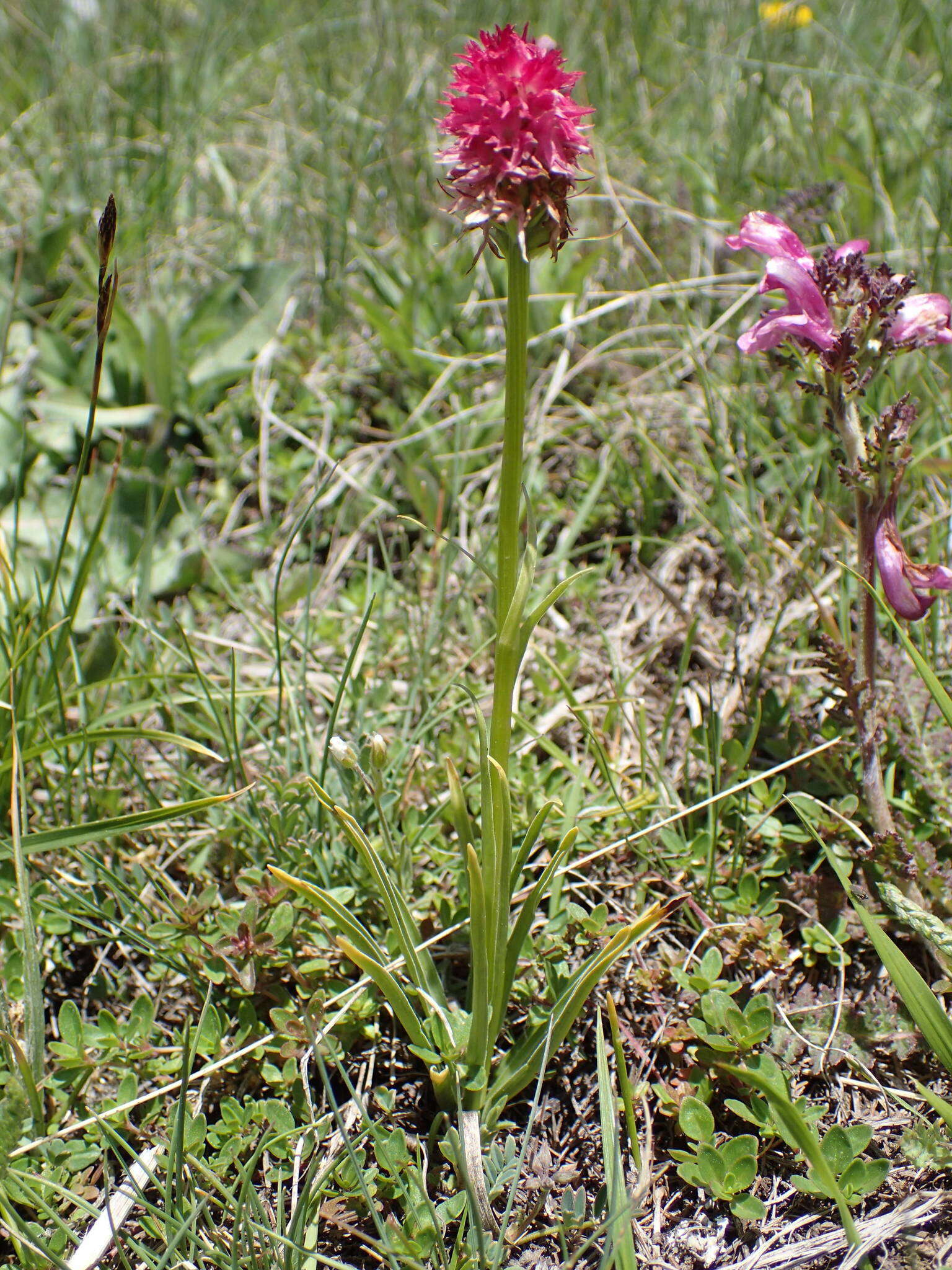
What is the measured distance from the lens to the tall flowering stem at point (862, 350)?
1.52 metres

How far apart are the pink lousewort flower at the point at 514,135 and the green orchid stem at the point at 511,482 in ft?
0.18

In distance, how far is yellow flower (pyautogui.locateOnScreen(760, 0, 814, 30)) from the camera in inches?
144

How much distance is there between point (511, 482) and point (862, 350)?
30.5 inches

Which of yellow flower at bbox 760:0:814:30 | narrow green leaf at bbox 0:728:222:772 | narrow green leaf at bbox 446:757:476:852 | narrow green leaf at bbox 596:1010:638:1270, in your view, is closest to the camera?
narrow green leaf at bbox 596:1010:638:1270

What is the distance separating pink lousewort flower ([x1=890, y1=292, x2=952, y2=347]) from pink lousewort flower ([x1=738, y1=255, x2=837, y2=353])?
13 centimetres

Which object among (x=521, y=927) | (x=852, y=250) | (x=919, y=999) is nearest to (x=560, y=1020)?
(x=521, y=927)

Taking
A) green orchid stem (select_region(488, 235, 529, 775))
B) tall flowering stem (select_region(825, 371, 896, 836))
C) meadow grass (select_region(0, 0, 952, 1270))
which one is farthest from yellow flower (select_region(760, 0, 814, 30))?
green orchid stem (select_region(488, 235, 529, 775))

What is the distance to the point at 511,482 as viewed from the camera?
121cm

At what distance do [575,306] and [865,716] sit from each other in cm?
202

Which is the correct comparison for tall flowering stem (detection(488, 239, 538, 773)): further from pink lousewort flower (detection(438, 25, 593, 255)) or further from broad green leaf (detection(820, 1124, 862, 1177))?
broad green leaf (detection(820, 1124, 862, 1177))

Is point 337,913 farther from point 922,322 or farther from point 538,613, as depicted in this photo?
point 922,322

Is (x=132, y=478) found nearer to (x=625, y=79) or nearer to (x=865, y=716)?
(x=865, y=716)

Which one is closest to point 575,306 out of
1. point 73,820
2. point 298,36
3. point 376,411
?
point 376,411

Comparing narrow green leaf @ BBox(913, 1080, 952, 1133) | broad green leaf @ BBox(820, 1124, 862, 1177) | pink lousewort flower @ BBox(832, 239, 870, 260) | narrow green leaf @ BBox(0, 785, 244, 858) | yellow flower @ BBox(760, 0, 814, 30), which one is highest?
yellow flower @ BBox(760, 0, 814, 30)
